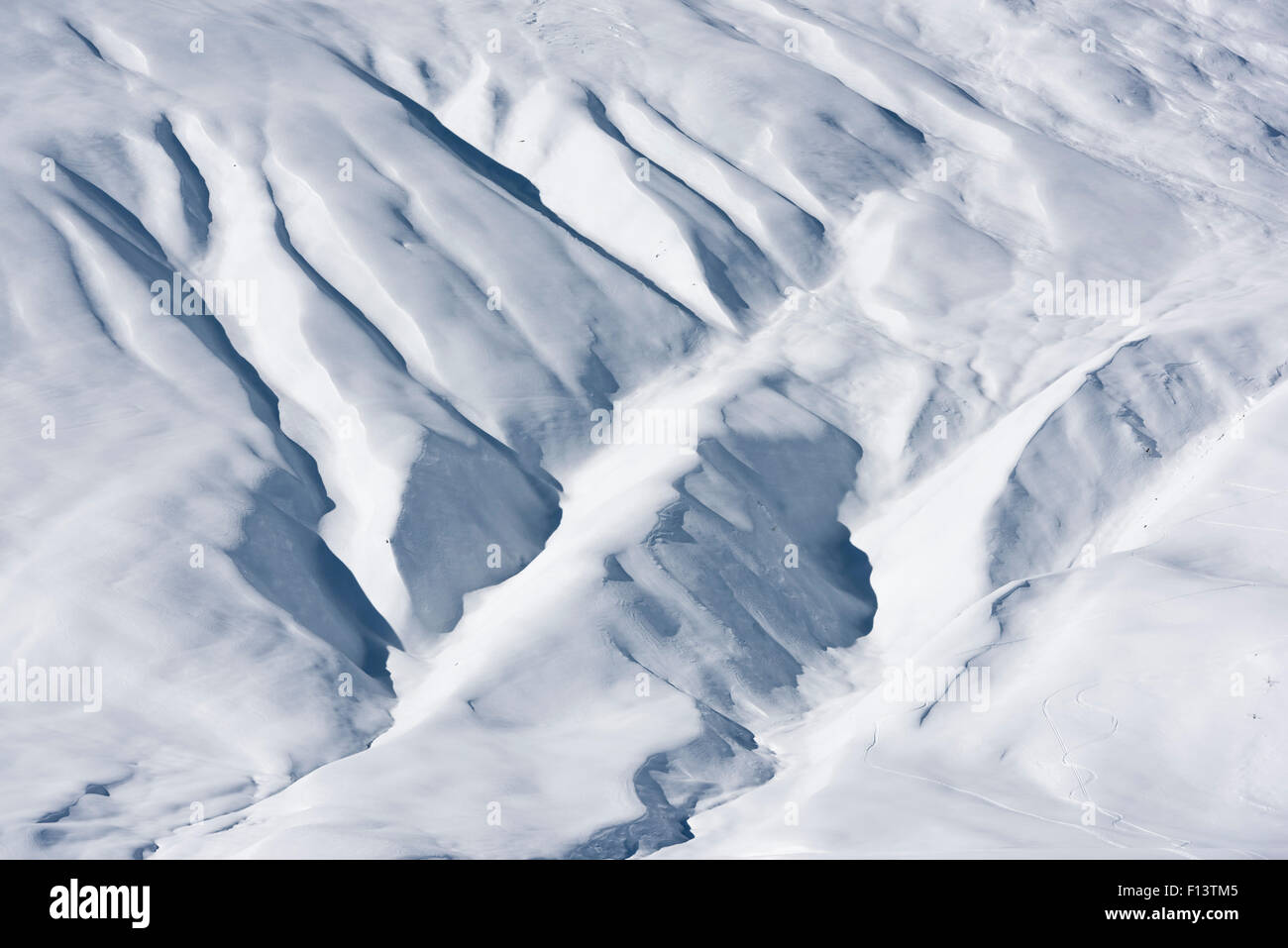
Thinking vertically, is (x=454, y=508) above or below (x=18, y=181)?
below

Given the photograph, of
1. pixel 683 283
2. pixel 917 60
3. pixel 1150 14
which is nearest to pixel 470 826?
pixel 683 283

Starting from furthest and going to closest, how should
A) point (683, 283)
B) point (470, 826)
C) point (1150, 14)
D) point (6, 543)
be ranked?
point (1150, 14)
point (683, 283)
point (6, 543)
point (470, 826)

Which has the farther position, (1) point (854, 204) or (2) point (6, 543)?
(1) point (854, 204)

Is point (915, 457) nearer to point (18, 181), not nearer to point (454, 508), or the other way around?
point (454, 508)

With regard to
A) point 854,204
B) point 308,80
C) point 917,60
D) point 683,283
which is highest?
point 917,60

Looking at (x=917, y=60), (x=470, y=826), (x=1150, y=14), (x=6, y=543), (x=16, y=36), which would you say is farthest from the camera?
(x=1150, y=14)

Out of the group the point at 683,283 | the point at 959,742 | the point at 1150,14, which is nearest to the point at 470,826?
the point at 959,742
